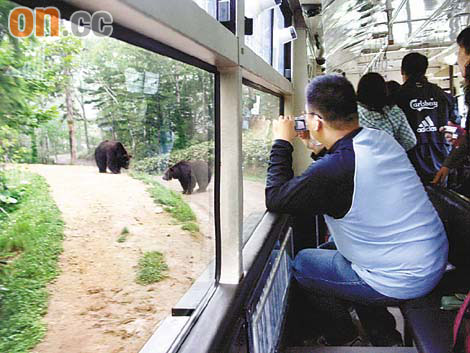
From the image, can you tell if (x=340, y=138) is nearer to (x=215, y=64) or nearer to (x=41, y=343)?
(x=215, y=64)

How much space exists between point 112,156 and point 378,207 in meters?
1.19

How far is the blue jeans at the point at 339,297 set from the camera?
6.66 feet

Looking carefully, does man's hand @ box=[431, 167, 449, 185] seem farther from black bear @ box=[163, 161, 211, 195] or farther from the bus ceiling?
black bear @ box=[163, 161, 211, 195]

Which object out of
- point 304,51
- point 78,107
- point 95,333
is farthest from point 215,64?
point 304,51

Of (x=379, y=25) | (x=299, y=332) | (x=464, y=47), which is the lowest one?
(x=299, y=332)

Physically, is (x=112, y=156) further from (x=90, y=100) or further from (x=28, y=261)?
(x=28, y=261)

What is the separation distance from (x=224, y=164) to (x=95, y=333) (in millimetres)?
840

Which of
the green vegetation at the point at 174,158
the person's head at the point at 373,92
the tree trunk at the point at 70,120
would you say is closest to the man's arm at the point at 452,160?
the person's head at the point at 373,92

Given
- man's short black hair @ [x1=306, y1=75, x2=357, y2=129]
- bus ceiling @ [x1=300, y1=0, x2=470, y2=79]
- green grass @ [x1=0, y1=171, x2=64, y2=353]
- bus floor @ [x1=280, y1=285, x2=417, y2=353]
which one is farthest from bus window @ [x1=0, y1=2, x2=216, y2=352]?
bus ceiling @ [x1=300, y1=0, x2=470, y2=79]

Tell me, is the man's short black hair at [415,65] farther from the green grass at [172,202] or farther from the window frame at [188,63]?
the green grass at [172,202]

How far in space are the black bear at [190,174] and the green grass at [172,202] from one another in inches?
2.1

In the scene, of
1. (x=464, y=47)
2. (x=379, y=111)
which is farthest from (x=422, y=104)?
(x=464, y=47)

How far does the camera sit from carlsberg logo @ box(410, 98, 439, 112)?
11.1ft

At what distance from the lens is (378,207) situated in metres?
1.84
